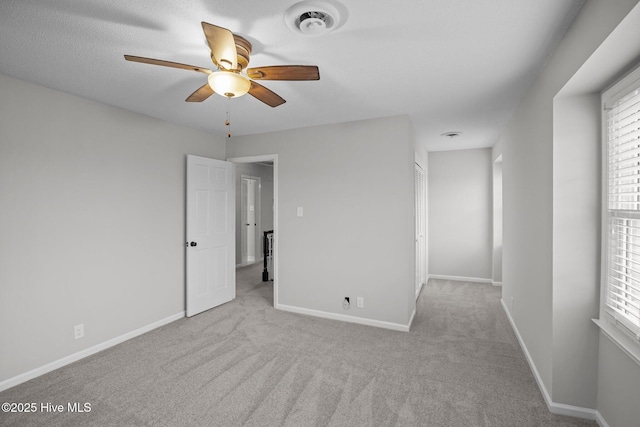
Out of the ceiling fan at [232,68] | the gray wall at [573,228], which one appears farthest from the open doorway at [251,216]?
the gray wall at [573,228]

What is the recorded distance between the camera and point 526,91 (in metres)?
2.61

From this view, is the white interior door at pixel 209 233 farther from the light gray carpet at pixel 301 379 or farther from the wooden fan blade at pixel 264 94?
the wooden fan blade at pixel 264 94

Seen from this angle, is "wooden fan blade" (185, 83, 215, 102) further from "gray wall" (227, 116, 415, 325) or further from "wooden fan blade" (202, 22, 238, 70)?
"gray wall" (227, 116, 415, 325)

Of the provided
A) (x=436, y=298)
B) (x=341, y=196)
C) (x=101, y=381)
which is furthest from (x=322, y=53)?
(x=436, y=298)

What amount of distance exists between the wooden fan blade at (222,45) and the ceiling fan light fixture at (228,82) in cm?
6

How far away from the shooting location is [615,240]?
5.77 ft

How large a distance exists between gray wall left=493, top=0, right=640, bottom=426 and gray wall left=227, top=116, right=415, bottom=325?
1280 millimetres

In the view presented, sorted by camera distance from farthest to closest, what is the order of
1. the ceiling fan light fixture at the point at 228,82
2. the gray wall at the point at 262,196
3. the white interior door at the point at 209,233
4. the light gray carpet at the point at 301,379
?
the gray wall at the point at 262,196, the white interior door at the point at 209,233, the light gray carpet at the point at 301,379, the ceiling fan light fixture at the point at 228,82

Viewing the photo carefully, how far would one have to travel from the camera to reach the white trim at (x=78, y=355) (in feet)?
7.63

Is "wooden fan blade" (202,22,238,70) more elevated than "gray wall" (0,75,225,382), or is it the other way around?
"wooden fan blade" (202,22,238,70)

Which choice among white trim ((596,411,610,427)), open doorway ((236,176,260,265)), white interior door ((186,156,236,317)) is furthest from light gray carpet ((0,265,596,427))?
open doorway ((236,176,260,265))

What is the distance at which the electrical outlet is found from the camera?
8.92 ft

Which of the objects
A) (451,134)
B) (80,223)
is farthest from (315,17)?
(451,134)

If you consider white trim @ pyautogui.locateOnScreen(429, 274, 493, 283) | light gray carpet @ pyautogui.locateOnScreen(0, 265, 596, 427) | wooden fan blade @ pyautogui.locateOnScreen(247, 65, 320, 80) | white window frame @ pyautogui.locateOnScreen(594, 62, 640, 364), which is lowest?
light gray carpet @ pyautogui.locateOnScreen(0, 265, 596, 427)
